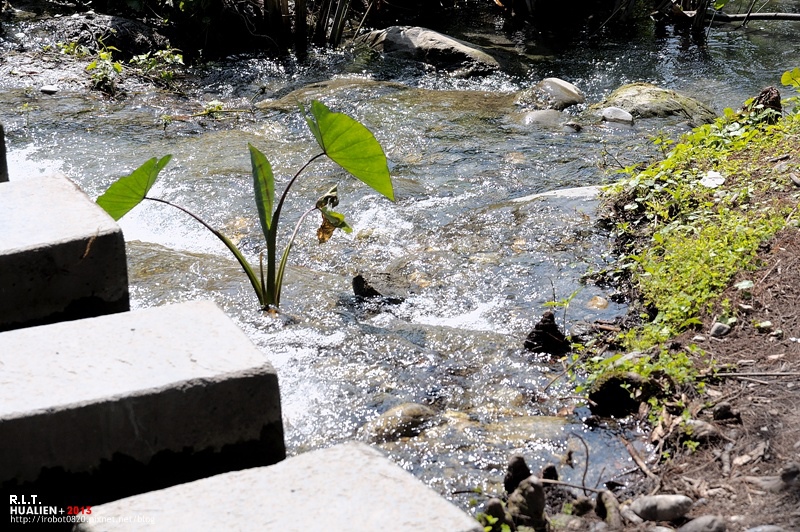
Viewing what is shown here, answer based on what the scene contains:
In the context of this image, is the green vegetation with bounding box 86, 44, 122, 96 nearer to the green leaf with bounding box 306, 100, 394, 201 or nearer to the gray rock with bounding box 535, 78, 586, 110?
the gray rock with bounding box 535, 78, 586, 110

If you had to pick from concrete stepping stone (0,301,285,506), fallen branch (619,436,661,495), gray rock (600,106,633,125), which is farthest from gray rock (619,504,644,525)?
gray rock (600,106,633,125)

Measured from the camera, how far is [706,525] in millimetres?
2146

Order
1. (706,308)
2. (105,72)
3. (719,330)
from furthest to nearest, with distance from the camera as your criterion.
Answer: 1. (105,72)
2. (706,308)
3. (719,330)

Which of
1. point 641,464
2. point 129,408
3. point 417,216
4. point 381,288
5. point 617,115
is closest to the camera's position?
point 129,408

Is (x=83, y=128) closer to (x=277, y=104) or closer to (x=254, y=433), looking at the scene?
(x=277, y=104)

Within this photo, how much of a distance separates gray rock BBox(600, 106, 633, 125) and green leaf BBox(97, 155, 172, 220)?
4.12 metres

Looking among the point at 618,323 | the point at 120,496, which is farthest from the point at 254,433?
the point at 618,323

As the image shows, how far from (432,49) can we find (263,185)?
16.3ft

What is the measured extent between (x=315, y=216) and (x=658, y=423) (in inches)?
112

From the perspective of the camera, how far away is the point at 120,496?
2018mm

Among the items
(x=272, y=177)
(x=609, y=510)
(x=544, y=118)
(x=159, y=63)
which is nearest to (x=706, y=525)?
(x=609, y=510)

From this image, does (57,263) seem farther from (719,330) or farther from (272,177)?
(719,330)

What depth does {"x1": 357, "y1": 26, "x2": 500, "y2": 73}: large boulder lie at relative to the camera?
8.20m

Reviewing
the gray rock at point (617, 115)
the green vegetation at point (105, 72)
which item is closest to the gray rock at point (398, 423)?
the gray rock at point (617, 115)
